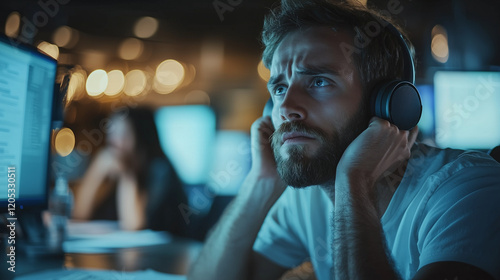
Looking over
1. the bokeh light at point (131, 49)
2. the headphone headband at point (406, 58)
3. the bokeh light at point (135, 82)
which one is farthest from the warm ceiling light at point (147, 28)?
the headphone headband at point (406, 58)

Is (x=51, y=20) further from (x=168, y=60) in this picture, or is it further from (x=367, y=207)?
(x=168, y=60)

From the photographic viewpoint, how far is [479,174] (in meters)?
0.48

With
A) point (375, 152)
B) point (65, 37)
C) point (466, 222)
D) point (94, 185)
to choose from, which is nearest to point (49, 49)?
point (65, 37)

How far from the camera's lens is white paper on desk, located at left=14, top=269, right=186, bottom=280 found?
0.61m

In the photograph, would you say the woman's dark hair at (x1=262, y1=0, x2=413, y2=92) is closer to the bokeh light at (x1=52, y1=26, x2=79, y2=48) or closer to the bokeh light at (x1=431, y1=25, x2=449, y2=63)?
the bokeh light at (x1=431, y1=25, x2=449, y2=63)

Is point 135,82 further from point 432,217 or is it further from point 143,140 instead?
point 432,217

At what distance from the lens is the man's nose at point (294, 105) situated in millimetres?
564

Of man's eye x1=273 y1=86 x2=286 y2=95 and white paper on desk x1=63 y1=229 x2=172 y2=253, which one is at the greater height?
man's eye x1=273 y1=86 x2=286 y2=95

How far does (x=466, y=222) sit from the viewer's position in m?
0.43

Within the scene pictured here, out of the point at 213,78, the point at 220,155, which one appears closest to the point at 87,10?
the point at 220,155

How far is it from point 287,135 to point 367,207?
159 mm

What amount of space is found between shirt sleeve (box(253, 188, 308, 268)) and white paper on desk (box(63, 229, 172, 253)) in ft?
1.13

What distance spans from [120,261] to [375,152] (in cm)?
54

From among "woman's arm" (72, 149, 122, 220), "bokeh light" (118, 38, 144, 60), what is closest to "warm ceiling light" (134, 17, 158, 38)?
"bokeh light" (118, 38, 144, 60)
